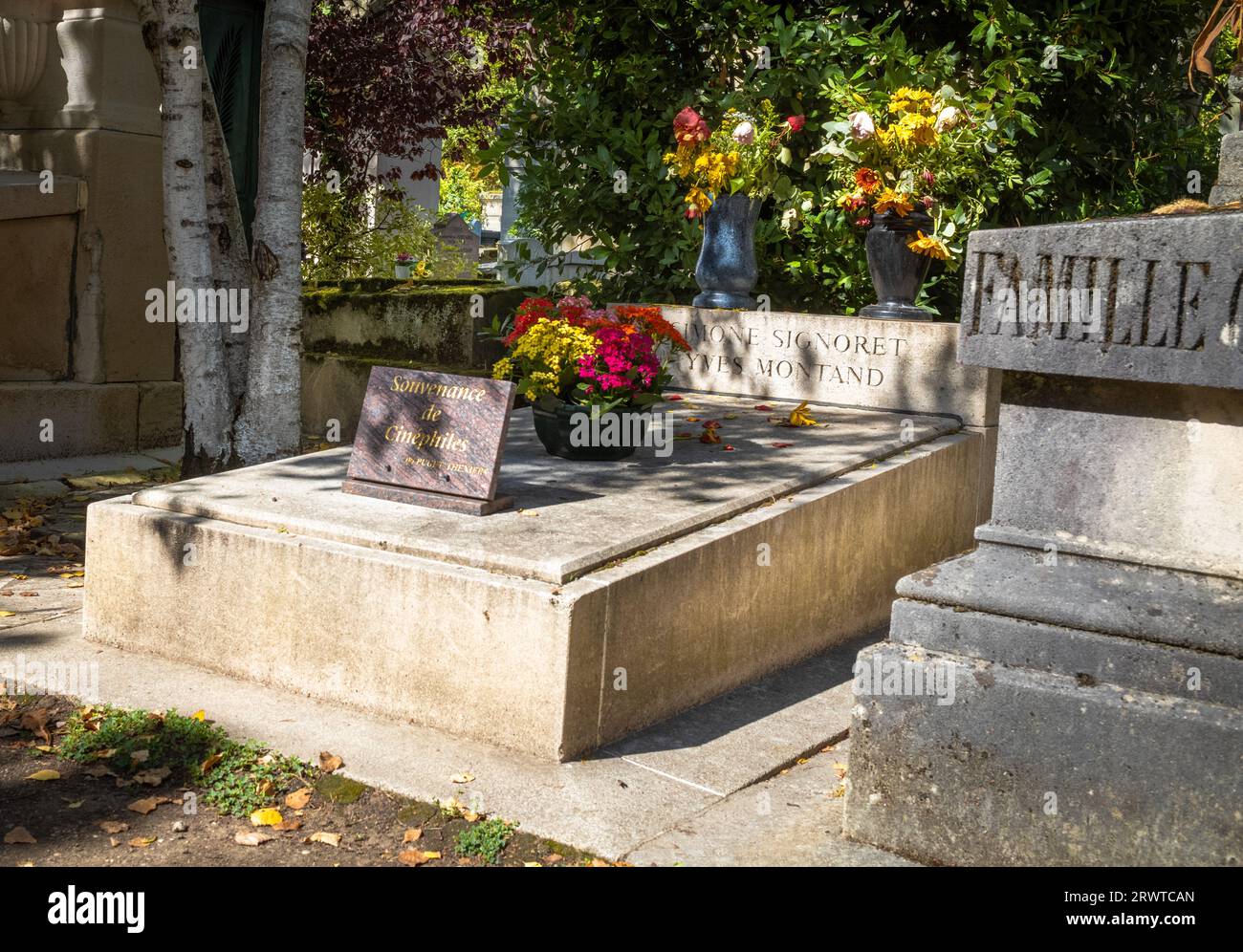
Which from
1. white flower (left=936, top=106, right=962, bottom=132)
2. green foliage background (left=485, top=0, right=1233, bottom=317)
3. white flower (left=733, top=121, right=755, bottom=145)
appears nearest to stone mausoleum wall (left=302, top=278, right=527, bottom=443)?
green foliage background (left=485, top=0, right=1233, bottom=317)

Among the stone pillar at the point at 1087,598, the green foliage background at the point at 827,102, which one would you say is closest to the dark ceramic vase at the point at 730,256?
the green foliage background at the point at 827,102

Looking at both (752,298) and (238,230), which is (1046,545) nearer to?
(238,230)

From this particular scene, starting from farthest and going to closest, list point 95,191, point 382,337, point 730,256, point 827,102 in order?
point 382,337, point 827,102, point 95,191, point 730,256

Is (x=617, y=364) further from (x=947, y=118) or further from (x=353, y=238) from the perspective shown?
(x=353, y=238)

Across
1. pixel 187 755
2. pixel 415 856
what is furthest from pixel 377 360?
pixel 415 856

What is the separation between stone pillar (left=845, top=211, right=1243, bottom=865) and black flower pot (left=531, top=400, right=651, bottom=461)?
2.33 metres

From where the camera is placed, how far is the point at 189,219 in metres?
6.70

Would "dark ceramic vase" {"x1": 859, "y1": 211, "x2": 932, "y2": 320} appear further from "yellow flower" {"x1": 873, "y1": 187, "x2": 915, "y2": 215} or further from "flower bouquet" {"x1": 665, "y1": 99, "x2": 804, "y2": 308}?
"flower bouquet" {"x1": 665, "y1": 99, "x2": 804, "y2": 308}

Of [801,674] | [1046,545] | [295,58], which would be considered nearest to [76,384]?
[295,58]

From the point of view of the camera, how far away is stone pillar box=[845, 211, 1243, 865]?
10.6 feet

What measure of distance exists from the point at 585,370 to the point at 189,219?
2.51 metres

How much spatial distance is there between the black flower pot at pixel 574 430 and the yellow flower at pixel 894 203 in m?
2.73

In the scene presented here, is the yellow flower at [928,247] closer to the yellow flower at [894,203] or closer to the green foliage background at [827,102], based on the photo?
the yellow flower at [894,203]
